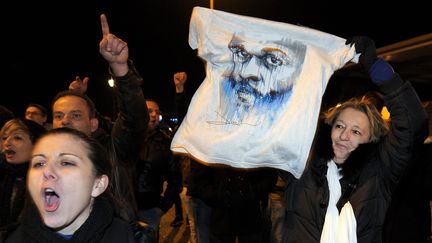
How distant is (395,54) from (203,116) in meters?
5.15

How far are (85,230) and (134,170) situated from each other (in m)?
1.36

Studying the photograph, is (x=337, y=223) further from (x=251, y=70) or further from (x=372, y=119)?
(x=251, y=70)

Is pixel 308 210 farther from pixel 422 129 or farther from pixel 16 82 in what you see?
pixel 16 82

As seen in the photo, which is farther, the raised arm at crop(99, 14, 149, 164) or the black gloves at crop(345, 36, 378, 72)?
the black gloves at crop(345, 36, 378, 72)

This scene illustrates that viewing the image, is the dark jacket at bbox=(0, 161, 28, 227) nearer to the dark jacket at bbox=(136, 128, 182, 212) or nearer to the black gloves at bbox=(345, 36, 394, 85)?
the dark jacket at bbox=(136, 128, 182, 212)

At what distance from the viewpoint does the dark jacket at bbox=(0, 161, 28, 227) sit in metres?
3.06

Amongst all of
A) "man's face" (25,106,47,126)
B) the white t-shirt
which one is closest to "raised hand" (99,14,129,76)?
the white t-shirt

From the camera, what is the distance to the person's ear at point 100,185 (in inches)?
87.2

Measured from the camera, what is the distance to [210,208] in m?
5.39

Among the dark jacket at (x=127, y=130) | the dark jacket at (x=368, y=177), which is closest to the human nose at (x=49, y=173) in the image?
the dark jacket at (x=127, y=130)

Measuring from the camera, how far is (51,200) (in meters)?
2.04

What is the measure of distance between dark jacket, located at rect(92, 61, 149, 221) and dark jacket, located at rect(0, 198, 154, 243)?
1.76ft

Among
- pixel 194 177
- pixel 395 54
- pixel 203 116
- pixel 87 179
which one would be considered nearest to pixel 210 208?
pixel 194 177

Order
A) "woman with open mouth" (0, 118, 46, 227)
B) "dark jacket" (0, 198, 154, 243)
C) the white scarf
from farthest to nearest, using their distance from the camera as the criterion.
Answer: "woman with open mouth" (0, 118, 46, 227), the white scarf, "dark jacket" (0, 198, 154, 243)
